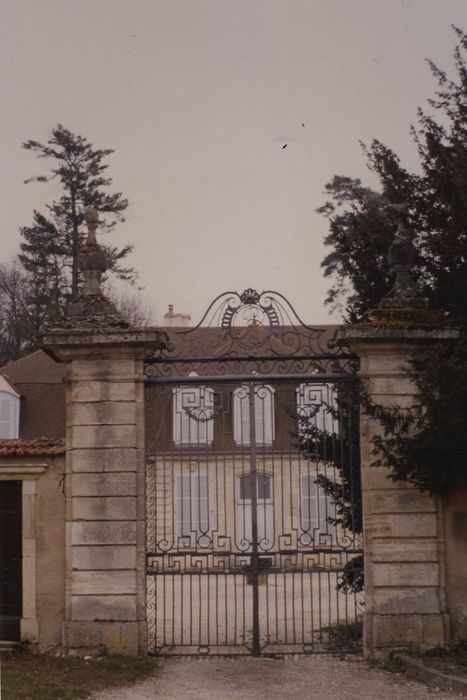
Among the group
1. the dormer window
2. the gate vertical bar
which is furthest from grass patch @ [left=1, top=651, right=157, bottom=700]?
the dormer window

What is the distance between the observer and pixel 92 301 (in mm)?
8961

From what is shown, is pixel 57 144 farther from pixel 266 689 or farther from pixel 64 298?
pixel 266 689

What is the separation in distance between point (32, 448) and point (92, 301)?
160cm

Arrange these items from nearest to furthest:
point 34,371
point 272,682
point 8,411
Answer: point 272,682, point 8,411, point 34,371

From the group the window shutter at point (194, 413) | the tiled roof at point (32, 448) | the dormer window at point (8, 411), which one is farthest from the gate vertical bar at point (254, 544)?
the dormer window at point (8, 411)

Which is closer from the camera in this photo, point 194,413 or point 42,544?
point 42,544

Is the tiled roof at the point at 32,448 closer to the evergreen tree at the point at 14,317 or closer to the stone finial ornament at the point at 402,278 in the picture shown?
the stone finial ornament at the point at 402,278

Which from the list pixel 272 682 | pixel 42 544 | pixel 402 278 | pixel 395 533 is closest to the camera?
pixel 272 682

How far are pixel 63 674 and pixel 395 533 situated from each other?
3.29m

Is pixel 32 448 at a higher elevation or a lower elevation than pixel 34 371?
lower

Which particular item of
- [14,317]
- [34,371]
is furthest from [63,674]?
[14,317]

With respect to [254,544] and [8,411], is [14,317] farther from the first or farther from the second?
[254,544]

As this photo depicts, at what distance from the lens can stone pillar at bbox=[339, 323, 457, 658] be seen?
8.35 m

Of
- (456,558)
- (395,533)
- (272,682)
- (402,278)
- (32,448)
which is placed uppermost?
(402,278)
